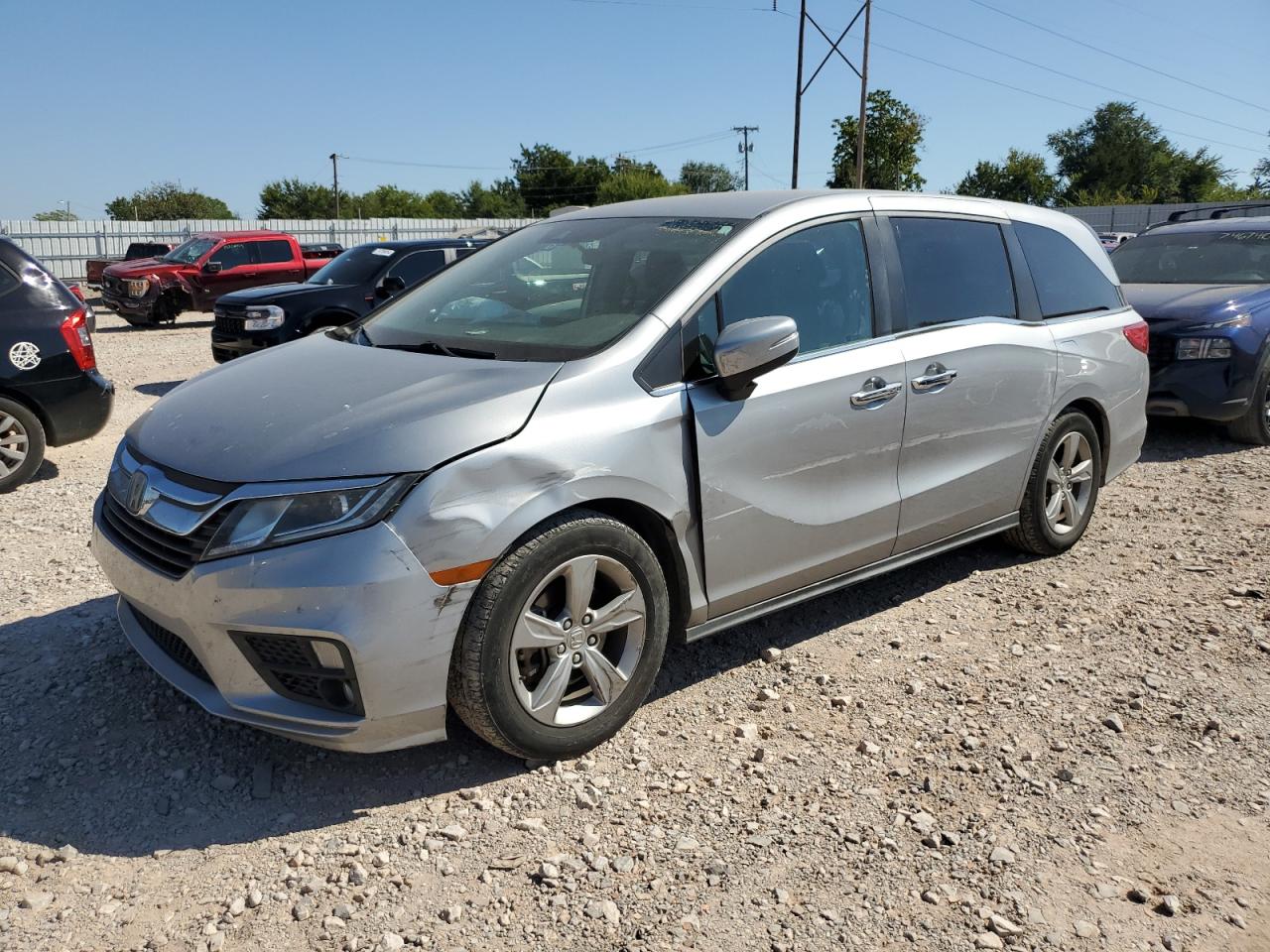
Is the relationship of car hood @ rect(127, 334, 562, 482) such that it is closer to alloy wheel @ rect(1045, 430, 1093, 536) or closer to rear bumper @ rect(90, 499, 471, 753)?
rear bumper @ rect(90, 499, 471, 753)

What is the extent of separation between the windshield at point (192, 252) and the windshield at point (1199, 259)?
15565 mm

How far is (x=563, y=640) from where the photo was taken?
312 centimetres

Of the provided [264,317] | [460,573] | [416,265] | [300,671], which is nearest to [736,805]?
[460,573]

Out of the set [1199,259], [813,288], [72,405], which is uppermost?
[813,288]

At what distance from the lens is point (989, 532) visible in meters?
4.78

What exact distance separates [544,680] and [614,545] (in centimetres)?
46

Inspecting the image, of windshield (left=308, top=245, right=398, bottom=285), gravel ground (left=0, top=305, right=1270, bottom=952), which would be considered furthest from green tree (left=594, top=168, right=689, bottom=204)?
gravel ground (left=0, top=305, right=1270, bottom=952)

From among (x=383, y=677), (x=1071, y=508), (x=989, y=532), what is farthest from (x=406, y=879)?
(x=1071, y=508)

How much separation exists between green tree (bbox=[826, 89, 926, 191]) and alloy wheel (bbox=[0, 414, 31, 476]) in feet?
130

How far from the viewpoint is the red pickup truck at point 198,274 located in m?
17.9

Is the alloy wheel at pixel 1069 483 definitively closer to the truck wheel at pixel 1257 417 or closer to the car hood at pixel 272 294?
the truck wheel at pixel 1257 417

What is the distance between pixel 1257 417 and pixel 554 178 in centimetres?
8856

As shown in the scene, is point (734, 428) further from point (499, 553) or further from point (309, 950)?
point (309, 950)

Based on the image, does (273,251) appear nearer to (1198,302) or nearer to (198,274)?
(198,274)
